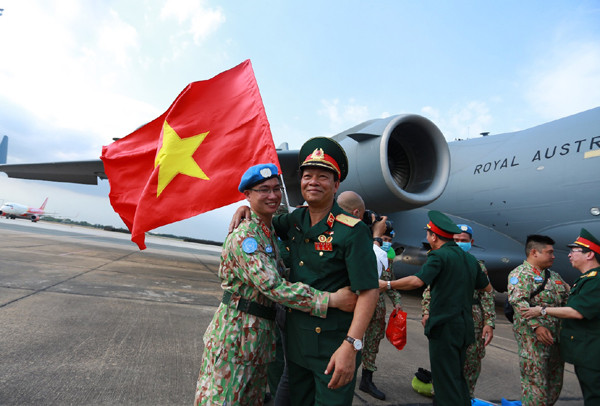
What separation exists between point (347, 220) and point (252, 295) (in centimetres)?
55

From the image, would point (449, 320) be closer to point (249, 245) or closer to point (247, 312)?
point (247, 312)

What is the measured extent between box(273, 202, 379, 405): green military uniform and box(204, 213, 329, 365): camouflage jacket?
117 mm

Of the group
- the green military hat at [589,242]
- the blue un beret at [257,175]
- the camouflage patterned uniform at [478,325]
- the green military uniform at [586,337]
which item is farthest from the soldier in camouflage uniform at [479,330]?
the blue un beret at [257,175]

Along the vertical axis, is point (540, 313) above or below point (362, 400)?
above

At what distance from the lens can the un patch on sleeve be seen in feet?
4.66

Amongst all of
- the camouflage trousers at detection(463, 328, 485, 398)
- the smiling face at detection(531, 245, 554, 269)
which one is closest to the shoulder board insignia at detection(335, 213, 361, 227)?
the camouflage trousers at detection(463, 328, 485, 398)

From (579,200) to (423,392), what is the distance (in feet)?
15.2

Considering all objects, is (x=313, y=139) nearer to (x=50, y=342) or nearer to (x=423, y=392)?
(x=423, y=392)

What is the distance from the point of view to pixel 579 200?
540 cm

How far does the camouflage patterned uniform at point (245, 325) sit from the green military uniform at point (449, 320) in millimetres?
1291

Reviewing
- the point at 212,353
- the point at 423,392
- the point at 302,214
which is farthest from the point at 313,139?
the point at 423,392

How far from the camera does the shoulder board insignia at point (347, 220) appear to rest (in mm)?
1522

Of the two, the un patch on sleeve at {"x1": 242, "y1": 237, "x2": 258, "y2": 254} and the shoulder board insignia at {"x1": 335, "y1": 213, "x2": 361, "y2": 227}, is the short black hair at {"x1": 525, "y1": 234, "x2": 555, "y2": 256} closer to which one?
the shoulder board insignia at {"x1": 335, "y1": 213, "x2": 361, "y2": 227}

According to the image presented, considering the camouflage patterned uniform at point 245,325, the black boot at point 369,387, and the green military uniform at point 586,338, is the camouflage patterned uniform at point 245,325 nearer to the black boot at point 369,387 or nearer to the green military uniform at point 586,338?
the black boot at point 369,387
